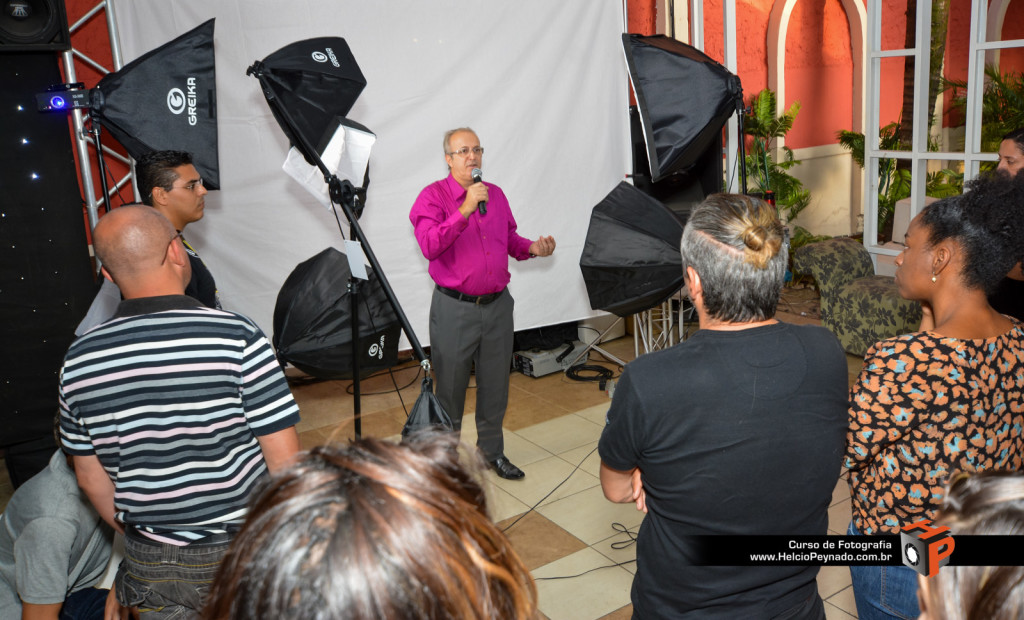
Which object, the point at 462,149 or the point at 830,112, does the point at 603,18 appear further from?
the point at 830,112

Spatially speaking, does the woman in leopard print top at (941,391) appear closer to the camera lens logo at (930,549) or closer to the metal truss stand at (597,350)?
the camera lens logo at (930,549)

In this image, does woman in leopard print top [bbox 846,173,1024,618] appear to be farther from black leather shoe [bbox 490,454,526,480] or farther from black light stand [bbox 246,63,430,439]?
black leather shoe [bbox 490,454,526,480]

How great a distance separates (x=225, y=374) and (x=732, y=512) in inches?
42.7

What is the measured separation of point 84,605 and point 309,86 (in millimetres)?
1968

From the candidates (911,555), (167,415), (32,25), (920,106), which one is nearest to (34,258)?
(32,25)

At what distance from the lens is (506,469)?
390 centimetres

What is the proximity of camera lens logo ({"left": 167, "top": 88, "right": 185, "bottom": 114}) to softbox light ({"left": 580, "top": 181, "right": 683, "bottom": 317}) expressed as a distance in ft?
6.52

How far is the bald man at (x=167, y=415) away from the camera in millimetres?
1652

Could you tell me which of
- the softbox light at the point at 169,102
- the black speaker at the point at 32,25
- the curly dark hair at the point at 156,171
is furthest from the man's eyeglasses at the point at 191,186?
the black speaker at the point at 32,25

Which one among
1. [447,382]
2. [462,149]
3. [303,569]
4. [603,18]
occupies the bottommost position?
[447,382]

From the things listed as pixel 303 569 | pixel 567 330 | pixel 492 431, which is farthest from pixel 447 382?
pixel 303 569

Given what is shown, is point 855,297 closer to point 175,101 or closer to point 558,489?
point 558,489

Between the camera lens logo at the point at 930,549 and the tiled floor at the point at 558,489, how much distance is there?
1179 mm

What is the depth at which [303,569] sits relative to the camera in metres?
0.61
